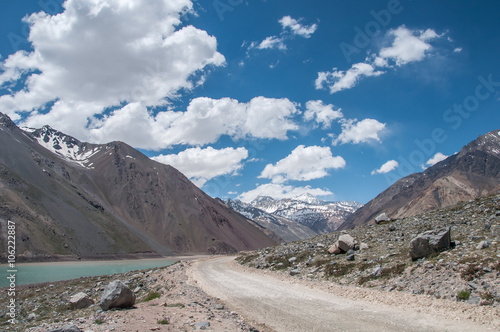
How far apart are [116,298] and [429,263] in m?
18.0

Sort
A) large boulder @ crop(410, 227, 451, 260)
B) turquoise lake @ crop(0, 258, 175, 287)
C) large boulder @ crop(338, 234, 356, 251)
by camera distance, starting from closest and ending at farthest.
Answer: large boulder @ crop(410, 227, 451, 260) < large boulder @ crop(338, 234, 356, 251) < turquoise lake @ crop(0, 258, 175, 287)

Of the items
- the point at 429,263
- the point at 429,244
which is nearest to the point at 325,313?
the point at 429,263

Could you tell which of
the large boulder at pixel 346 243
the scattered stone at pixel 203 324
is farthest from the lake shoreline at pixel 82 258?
the scattered stone at pixel 203 324

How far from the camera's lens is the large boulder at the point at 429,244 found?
2058 centimetres

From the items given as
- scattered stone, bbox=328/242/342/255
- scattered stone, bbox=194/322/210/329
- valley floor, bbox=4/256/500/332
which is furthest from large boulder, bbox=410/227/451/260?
scattered stone, bbox=194/322/210/329

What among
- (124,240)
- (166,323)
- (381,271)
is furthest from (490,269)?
(124,240)

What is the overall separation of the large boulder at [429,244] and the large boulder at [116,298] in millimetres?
17902

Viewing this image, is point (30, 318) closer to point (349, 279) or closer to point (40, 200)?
point (349, 279)

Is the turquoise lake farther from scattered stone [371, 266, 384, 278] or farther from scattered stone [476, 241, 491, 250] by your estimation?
scattered stone [476, 241, 491, 250]

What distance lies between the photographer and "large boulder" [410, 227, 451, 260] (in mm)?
20578

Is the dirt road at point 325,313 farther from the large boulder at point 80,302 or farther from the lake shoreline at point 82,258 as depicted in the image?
the lake shoreline at point 82,258

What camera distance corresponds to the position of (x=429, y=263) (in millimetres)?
19031

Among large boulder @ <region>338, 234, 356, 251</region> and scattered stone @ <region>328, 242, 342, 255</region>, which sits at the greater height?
large boulder @ <region>338, 234, 356, 251</region>

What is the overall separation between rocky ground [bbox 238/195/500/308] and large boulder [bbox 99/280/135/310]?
14098mm
